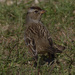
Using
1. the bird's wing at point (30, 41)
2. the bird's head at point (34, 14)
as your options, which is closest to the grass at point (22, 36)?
the bird's wing at point (30, 41)

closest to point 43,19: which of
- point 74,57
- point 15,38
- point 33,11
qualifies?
point 33,11

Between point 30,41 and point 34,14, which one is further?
point 34,14

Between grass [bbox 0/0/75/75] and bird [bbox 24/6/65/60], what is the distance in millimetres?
232

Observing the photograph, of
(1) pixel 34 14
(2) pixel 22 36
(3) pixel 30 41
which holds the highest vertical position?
(1) pixel 34 14

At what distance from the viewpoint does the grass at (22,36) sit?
485 cm

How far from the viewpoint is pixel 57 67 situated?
16.7ft

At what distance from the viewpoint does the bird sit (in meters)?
5.11

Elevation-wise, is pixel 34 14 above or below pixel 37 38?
above

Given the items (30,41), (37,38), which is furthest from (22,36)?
(37,38)

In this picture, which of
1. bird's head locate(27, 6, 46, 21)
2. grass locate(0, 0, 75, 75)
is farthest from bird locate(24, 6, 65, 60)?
grass locate(0, 0, 75, 75)

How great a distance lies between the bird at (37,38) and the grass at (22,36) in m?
0.23

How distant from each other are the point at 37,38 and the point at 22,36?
1088 mm

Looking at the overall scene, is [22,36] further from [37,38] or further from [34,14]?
[37,38]

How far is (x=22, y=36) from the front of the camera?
636cm
